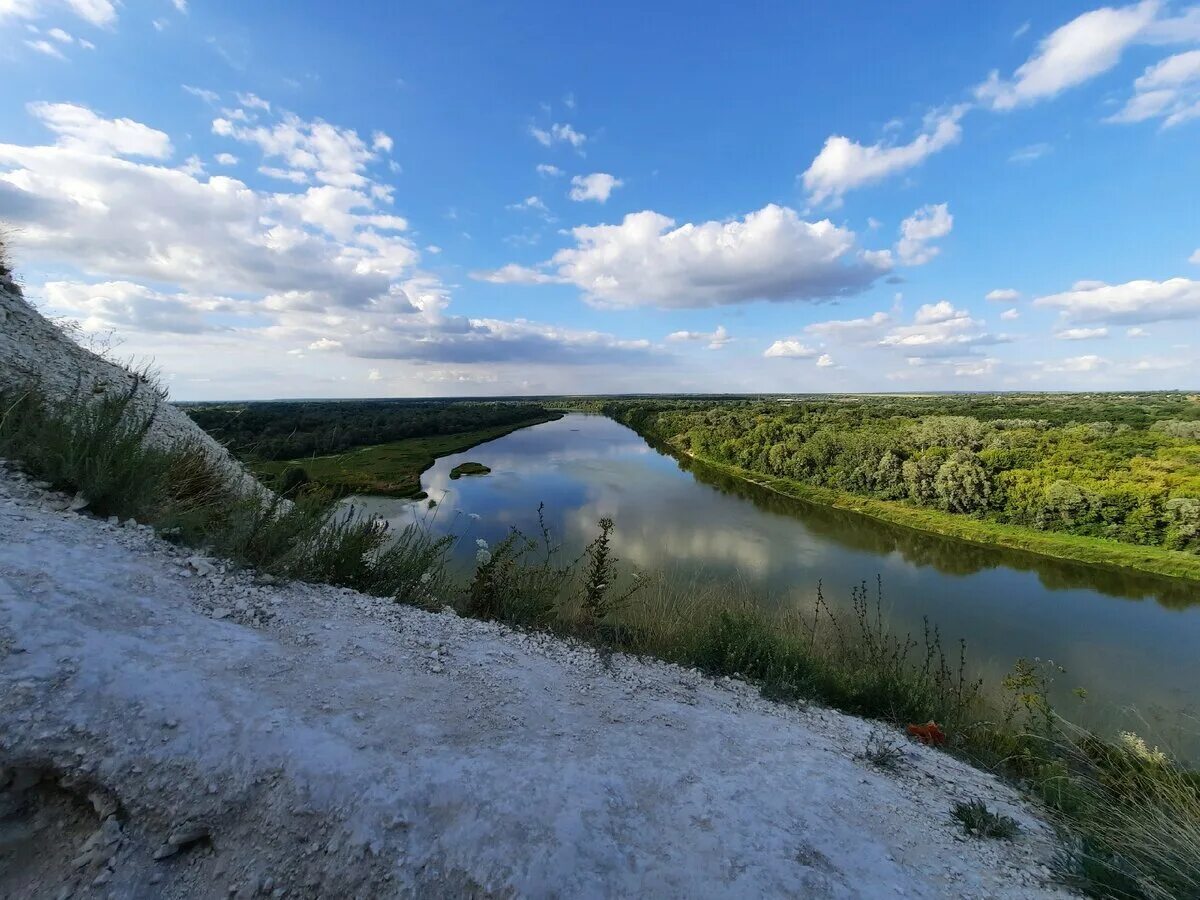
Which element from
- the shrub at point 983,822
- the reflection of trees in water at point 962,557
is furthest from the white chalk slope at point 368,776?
the reflection of trees in water at point 962,557

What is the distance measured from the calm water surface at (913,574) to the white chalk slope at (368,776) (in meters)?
3.03

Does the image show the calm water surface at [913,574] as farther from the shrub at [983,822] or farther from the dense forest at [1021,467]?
the shrub at [983,822]

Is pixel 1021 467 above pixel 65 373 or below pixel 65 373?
below

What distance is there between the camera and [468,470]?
45094 millimetres

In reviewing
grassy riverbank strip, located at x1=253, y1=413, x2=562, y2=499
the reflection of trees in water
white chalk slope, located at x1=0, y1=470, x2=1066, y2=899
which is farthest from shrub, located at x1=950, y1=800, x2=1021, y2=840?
the reflection of trees in water

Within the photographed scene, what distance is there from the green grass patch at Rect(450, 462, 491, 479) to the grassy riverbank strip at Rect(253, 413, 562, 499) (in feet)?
9.01

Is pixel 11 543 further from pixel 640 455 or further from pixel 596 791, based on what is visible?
pixel 640 455

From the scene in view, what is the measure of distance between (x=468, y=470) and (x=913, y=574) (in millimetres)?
34325

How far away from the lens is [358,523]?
5.10m

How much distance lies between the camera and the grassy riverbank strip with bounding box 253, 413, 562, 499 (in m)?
31.3

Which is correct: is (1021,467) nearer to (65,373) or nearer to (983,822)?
(983,822)

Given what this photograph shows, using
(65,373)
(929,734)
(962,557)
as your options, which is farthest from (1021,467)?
(65,373)

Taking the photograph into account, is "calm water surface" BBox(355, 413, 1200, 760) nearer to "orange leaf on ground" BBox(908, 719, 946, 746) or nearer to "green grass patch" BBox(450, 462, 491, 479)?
"green grass patch" BBox(450, 462, 491, 479)

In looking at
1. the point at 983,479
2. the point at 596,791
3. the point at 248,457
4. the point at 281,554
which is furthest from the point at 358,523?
the point at 983,479
